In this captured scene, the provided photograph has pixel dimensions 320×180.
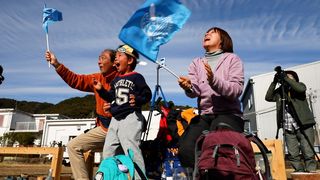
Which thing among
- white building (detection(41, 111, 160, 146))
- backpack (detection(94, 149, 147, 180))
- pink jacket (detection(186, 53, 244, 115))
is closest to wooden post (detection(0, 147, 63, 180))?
backpack (detection(94, 149, 147, 180))

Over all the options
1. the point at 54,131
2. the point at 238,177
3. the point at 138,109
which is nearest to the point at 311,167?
the point at 138,109

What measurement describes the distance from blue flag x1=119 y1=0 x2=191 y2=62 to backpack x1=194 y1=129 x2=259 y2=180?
1595mm

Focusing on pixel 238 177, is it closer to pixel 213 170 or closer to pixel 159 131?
pixel 213 170

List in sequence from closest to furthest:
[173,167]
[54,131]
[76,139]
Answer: [173,167], [76,139], [54,131]

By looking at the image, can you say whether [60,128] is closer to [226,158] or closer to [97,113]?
[97,113]

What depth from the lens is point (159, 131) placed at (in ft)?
14.6

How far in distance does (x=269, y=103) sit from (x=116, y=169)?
77.0 ft

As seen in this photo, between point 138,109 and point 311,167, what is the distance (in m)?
3.83

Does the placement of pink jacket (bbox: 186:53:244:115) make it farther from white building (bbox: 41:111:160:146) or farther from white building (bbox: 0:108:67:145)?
white building (bbox: 0:108:67:145)

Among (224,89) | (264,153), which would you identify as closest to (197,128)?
(224,89)

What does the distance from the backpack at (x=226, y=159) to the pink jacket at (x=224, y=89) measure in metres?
0.60

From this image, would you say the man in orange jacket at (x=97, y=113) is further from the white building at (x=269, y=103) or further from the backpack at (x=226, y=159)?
the white building at (x=269, y=103)

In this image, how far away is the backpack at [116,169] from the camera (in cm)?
287

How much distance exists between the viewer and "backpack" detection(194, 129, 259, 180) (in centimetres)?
241
